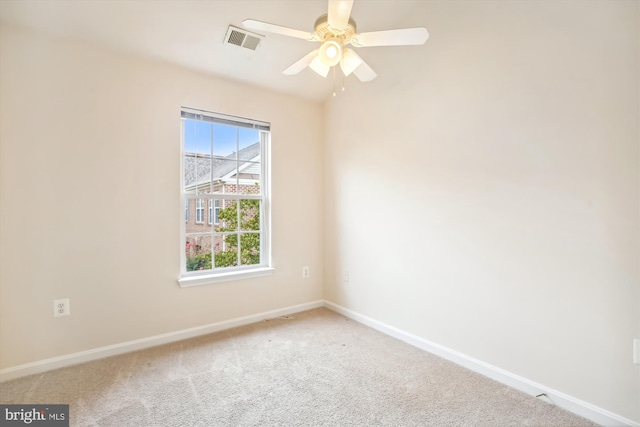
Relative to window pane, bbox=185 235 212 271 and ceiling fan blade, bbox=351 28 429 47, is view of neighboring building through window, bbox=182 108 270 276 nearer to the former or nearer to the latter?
window pane, bbox=185 235 212 271

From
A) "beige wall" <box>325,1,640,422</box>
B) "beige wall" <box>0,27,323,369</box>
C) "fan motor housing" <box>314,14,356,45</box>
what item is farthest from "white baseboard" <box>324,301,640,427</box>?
"fan motor housing" <box>314,14,356,45</box>

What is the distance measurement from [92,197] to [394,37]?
7.89 feet

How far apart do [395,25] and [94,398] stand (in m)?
3.54

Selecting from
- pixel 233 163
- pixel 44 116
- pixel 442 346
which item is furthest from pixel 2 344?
pixel 442 346

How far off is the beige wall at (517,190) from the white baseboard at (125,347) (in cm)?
121

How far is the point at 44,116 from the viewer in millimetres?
2172

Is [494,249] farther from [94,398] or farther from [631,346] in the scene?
[94,398]

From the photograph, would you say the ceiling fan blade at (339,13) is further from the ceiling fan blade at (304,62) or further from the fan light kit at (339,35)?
the ceiling fan blade at (304,62)

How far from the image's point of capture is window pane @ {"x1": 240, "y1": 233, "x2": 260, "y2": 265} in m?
3.18

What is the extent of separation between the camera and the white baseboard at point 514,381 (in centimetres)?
164

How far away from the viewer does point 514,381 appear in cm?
198

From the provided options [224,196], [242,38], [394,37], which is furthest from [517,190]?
[224,196]

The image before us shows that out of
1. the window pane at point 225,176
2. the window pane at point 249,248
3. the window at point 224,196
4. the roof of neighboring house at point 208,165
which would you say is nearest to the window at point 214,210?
the window at point 224,196

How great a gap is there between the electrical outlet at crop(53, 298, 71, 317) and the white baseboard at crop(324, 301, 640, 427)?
8.22 feet
